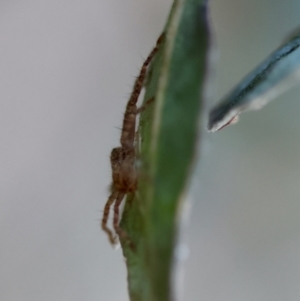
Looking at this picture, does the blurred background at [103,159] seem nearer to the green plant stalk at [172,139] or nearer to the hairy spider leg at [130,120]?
the hairy spider leg at [130,120]

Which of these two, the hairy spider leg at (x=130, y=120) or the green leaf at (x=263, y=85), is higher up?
the hairy spider leg at (x=130, y=120)

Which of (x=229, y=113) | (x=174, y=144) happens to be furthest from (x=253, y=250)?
(x=174, y=144)

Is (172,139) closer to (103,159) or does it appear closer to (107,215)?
(107,215)

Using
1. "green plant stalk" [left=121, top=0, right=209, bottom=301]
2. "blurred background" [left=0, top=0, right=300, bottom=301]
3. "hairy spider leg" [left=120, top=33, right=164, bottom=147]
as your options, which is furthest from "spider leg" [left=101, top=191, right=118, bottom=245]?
"green plant stalk" [left=121, top=0, right=209, bottom=301]

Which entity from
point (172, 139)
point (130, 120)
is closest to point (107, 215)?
point (130, 120)

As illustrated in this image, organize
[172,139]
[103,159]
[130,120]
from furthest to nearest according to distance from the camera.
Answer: [103,159]
[130,120]
[172,139]

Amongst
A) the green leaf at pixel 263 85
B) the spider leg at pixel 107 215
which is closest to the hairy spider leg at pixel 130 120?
the spider leg at pixel 107 215
